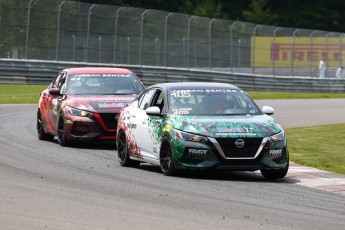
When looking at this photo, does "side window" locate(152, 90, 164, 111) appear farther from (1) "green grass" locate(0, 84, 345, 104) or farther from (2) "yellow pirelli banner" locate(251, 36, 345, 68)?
(2) "yellow pirelli banner" locate(251, 36, 345, 68)

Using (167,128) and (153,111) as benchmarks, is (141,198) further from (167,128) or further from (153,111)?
(153,111)

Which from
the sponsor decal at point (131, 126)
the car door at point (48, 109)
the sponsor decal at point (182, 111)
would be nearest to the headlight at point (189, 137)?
the sponsor decal at point (182, 111)

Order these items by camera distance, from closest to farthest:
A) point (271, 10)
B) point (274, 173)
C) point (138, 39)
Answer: point (274, 173) → point (138, 39) → point (271, 10)

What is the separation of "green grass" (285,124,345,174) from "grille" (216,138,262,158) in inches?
78.0

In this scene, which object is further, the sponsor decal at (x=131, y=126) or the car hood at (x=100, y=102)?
the car hood at (x=100, y=102)

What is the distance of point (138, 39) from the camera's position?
44469 mm

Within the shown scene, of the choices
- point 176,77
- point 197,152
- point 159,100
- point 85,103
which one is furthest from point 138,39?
point 197,152

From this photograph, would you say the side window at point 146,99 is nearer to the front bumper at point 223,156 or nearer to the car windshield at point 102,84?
the front bumper at point 223,156

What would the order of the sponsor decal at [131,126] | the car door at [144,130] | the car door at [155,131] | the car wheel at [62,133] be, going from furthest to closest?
the car wheel at [62,133] → the sponsor decal at [131,126] → the car door at [144,130] → the car door at [155,131]

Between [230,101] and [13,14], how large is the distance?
1086 inches

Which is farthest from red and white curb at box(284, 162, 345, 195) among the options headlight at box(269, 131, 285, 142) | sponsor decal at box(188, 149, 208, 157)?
sponsor decal at box(188, 149, 208, 157)

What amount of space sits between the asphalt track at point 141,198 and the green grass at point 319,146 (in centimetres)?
87

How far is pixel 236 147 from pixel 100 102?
5522mm

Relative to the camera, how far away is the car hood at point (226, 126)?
1373cm
